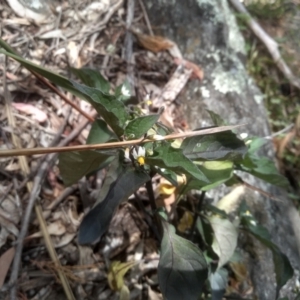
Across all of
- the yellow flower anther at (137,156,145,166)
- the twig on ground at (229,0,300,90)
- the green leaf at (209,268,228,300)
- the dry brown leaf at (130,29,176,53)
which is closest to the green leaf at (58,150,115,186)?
the yellow flower anther at (137,156,145,166)

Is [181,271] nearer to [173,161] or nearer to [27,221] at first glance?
[173,161]

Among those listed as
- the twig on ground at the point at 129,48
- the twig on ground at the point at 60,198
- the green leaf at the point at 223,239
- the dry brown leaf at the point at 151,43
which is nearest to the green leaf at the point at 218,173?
the green leaf at the point at 223,239

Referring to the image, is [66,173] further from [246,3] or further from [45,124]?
[246,3]

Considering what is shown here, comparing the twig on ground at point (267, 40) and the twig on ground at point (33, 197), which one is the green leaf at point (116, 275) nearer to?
the twig on ground at point (33, 197)

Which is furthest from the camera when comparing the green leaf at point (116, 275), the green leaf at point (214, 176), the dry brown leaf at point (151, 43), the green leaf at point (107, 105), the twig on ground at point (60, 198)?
the dry brown leaf at point (151, 43)

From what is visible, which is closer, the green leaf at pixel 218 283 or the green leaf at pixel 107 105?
the green leaf at pixel 107 105

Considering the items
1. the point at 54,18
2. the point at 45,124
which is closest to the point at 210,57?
the point at 54,18

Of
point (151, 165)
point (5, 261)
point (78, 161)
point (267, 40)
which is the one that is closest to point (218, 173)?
point (151, 165)
